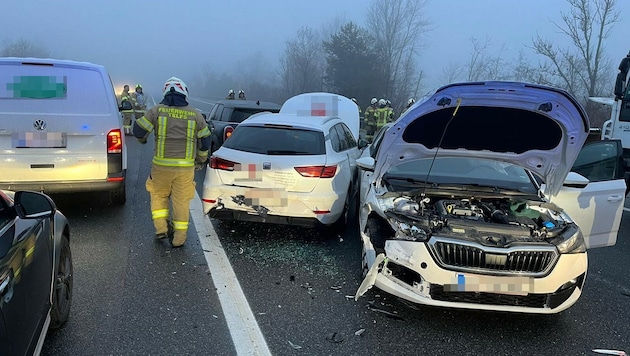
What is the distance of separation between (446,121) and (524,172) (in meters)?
1.33

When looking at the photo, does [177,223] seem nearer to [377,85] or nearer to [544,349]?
[544,349]

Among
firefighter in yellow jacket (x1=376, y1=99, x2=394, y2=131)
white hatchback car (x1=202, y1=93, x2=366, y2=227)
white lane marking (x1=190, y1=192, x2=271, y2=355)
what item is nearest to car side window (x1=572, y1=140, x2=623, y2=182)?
white hatchback car (x1=202, y1=93, x2=366, y2=227)

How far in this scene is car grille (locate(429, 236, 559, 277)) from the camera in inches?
125

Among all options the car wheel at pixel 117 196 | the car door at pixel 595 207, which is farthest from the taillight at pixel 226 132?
the car door at pixel 595 207

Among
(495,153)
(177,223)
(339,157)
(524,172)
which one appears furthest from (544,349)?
(177,223)

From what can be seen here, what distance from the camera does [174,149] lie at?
4703 mm

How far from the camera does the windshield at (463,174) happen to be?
4.41 metres

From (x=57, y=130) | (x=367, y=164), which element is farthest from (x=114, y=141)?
(x=367, y=164)

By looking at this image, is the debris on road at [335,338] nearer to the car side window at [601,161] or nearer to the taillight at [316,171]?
the taillight at [316,171]

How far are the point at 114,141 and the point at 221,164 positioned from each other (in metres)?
1.44

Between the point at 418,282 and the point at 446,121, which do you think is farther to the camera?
the point at 446,121

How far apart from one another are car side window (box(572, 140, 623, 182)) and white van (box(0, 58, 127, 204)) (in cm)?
582

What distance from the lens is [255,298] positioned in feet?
12.2

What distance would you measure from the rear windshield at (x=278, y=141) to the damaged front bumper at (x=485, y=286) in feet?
6.93
